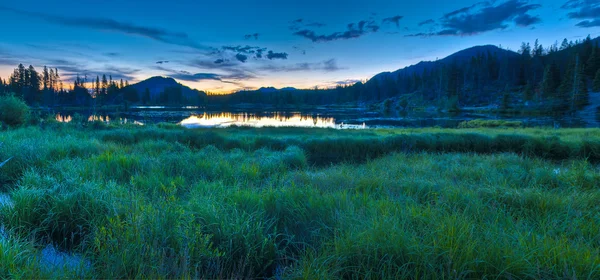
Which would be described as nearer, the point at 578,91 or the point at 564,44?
the point at 578,91

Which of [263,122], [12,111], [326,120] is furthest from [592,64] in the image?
[12,111]

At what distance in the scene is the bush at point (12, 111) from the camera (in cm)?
1906

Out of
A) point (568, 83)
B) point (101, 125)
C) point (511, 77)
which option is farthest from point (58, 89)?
point (511, 77)

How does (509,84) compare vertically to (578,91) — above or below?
above

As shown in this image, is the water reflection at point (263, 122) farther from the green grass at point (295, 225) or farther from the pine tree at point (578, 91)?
the pine tree at point (578, 91)

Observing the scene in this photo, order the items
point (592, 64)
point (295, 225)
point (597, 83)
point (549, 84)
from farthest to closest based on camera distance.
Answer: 1. point (592, 64)
2. point (549, 84)
3. point (597, 83)
4. point (295, 225)

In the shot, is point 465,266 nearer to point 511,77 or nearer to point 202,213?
point 202,213

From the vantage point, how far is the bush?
62.5 feet

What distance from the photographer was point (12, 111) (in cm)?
1952

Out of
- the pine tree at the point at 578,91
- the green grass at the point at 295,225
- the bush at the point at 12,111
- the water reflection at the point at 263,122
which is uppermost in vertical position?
the pine tree at the point at 578,91

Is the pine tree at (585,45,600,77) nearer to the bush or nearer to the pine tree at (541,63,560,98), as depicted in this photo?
the pine tree at (541,63,560,98)

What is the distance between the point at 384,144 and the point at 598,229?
12554 millimetres

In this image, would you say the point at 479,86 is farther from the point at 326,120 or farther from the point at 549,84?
the point at 326,120

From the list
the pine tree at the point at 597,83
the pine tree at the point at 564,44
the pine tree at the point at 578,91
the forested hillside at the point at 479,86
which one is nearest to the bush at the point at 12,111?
the forested hillside at the point at 479,86
